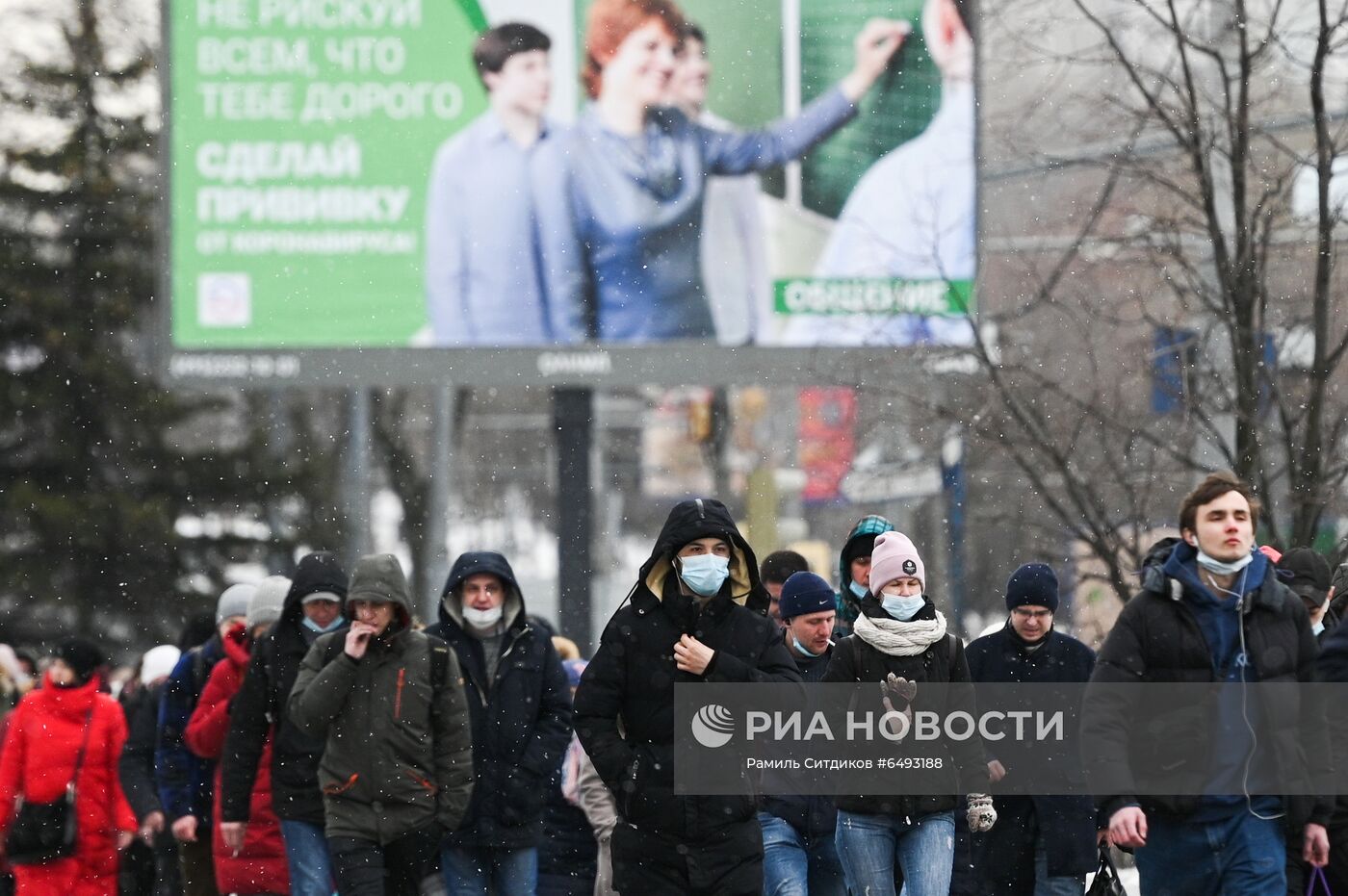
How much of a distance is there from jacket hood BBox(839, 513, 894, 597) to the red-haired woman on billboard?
28.5 ft

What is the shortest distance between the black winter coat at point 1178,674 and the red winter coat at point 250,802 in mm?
3983

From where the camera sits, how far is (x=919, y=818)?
8.31m

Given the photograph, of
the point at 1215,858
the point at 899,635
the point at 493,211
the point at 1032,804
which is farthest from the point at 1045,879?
the point at 493,211

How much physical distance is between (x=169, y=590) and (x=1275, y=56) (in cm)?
2173

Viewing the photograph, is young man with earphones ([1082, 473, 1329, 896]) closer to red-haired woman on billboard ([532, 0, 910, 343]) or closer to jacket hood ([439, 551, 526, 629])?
jacket hood ([439, 551, 526, 629])

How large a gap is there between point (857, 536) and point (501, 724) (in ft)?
5.34

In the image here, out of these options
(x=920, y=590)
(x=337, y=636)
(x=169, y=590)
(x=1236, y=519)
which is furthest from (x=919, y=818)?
(x=169, y=590)

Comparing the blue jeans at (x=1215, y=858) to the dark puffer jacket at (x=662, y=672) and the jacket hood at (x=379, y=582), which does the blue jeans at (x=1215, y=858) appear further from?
the jacket hood at (x=379, y=582)

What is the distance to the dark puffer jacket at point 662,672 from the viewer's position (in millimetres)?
7547

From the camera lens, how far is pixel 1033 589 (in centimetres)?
945

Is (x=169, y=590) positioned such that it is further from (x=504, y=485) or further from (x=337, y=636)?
(x=504, y=485)

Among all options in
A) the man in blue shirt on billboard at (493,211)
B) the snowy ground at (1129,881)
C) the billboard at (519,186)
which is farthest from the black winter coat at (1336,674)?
the man in blue shirt on billboard at (493,211)

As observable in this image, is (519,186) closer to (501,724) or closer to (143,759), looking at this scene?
(143,759)

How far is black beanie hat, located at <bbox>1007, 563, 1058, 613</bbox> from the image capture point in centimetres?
943
